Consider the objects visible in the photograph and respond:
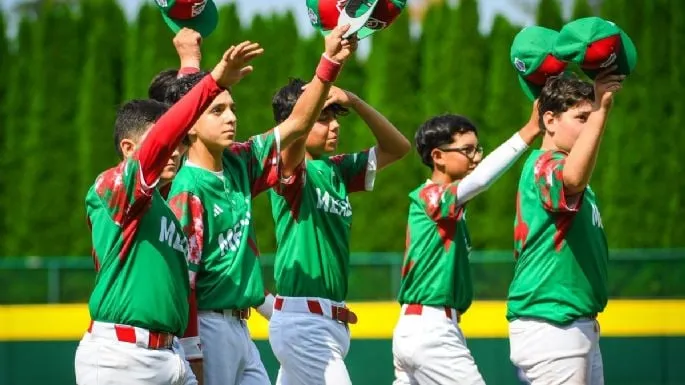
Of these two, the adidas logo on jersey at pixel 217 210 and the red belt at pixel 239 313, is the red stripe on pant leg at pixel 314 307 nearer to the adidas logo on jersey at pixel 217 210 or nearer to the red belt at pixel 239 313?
the red belt at pixel 239 313

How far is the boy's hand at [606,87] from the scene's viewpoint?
572cm

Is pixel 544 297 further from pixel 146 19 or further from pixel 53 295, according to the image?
pixel 146 19

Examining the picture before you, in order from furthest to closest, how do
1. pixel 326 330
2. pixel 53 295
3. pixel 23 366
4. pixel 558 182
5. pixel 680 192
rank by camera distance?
pixel 680 192 < pixel 53 295 < pixel 23 366 < pixel 326 330 < pixel 558 182

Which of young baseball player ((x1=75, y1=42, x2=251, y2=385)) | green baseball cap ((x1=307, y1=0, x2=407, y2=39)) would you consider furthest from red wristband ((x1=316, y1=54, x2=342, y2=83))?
young baseball player ((x1=75, y1=42, x2=251, y2=385))

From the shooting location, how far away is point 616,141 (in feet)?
51.6

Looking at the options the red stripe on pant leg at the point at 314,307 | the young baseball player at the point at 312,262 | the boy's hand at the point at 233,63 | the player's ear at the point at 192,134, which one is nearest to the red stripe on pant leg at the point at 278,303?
the young baseball player at the point at 312,262

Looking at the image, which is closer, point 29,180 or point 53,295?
point 53,295

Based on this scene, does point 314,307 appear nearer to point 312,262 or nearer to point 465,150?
point 312,262

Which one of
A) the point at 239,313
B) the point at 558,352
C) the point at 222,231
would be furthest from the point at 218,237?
the point at 558,352

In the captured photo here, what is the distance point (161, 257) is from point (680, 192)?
37.8 ft

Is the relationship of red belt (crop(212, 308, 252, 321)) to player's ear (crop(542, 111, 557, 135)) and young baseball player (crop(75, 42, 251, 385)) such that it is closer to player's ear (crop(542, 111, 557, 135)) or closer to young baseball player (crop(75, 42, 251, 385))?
young baseball player (crop(75, 42, 251, 385))

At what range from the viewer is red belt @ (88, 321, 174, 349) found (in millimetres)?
5160

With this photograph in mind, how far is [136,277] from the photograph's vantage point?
203 inches

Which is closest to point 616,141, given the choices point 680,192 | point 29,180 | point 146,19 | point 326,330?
point 680,192
